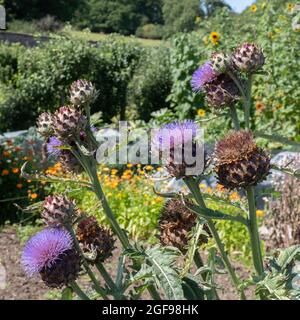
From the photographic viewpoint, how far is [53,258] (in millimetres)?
1239

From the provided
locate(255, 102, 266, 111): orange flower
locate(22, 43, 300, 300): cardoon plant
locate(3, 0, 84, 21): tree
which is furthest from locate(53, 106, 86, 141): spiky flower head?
locate(3, 0, 84, 21): tree

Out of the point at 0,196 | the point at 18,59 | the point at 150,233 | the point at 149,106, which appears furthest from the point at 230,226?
the point at 18,59

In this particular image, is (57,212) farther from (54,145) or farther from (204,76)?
(204,76)

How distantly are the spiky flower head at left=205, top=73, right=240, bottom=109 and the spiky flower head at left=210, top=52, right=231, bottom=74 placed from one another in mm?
38

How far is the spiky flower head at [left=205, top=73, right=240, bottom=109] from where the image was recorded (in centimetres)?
149

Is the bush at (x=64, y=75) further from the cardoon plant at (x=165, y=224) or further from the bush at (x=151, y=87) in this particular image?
the cardoon plant at (x=165, y=224)

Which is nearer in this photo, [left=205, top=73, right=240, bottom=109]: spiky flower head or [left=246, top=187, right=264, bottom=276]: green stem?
[left=246, top=187, right=264, bottom=276]: green stem

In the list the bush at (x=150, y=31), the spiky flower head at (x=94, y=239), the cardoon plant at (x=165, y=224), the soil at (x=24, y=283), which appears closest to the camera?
the cardoon plant at (x=165, y=224)

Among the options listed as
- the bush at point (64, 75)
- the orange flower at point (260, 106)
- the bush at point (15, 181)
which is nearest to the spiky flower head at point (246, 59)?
the bush at point (15, 181)

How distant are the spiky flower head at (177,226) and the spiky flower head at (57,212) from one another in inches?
9.2

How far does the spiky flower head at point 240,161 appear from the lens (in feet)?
4.19

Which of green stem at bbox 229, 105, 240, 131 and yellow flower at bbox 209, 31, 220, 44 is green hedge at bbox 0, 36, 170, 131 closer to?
yellow flower at bbox 209, 31, 220, 44

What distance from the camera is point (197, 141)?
4.42ft

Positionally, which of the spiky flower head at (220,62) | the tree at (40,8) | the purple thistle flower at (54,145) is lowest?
the purple thistle flower at (54,145)
